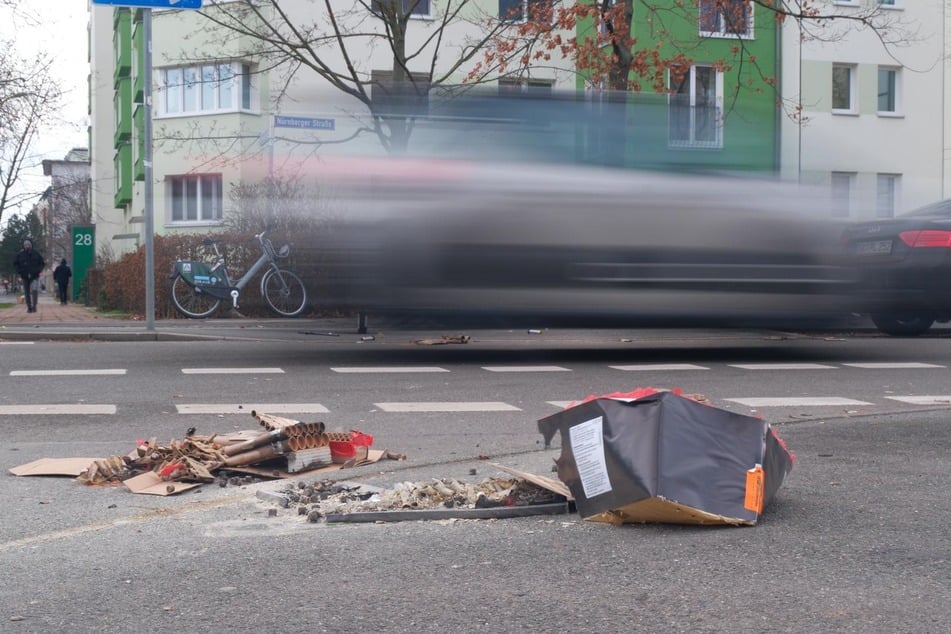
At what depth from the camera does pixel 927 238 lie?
14148mm

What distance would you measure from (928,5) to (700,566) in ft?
114

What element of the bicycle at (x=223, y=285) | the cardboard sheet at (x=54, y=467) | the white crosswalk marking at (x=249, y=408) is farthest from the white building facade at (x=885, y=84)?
the cardboard sheet at (x=54, y=467)

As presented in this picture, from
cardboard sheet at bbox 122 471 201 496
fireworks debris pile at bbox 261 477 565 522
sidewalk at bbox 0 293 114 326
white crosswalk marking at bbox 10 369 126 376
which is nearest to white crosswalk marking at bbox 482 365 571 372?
white crosswalk marking at bbox 10 369 126 376

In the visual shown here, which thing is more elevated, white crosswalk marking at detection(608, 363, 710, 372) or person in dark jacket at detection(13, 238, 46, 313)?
person in dark jacket at detection(13, 238, 46, 313)

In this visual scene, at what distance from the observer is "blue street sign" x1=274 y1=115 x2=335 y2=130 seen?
47.2ft

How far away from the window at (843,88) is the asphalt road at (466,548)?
88.3 ft

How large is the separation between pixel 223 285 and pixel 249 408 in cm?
1171

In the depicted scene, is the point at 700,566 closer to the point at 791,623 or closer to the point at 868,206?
the point at 791,623

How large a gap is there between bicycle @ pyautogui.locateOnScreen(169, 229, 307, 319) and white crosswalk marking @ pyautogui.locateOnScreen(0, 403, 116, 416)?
380 inches

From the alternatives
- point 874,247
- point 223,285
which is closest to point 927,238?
point 874,247

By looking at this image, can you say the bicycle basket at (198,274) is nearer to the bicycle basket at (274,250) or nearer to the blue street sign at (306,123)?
the bicycle basket at (274,250)

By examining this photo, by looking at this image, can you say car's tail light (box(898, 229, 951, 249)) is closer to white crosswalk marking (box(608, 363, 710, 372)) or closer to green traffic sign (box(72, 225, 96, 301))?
white crosswalk marking (box(608, 363, 710, 372))

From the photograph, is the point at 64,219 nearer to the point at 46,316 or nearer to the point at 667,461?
the point at 46,316

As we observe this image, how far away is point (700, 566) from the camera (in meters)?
4.66
